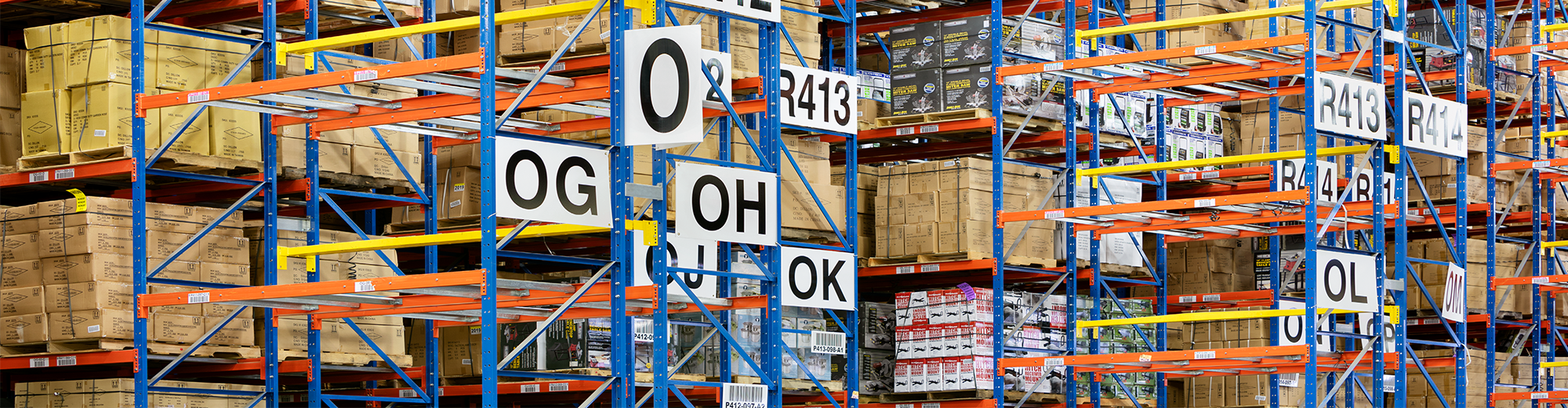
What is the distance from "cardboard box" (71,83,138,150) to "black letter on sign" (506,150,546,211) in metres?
4.00

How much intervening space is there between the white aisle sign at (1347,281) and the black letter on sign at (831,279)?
10.9 feet

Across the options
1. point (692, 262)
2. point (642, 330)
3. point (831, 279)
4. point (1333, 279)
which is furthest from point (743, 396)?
point (1333, 279)

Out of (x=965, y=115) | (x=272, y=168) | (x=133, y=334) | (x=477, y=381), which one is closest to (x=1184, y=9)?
(x=965, y=115)

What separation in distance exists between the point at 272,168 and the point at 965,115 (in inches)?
244

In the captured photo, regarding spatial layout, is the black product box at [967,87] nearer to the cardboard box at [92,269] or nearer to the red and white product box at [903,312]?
the red and white product box at [903,312]

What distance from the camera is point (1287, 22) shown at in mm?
19672

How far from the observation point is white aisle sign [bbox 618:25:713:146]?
1192 cm

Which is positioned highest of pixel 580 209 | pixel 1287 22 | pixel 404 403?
pixel 1287 22

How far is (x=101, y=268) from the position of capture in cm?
1410

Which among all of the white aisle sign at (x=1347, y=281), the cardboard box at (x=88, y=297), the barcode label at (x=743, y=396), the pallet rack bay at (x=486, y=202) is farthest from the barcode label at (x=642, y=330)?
the white aisle sign at (x=1347, y=281)

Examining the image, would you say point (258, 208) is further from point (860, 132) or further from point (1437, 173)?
point (1437, 173)

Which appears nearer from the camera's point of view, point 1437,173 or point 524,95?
→ point 524,95

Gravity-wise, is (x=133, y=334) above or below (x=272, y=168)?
below

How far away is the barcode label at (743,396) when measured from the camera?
14055 mm
